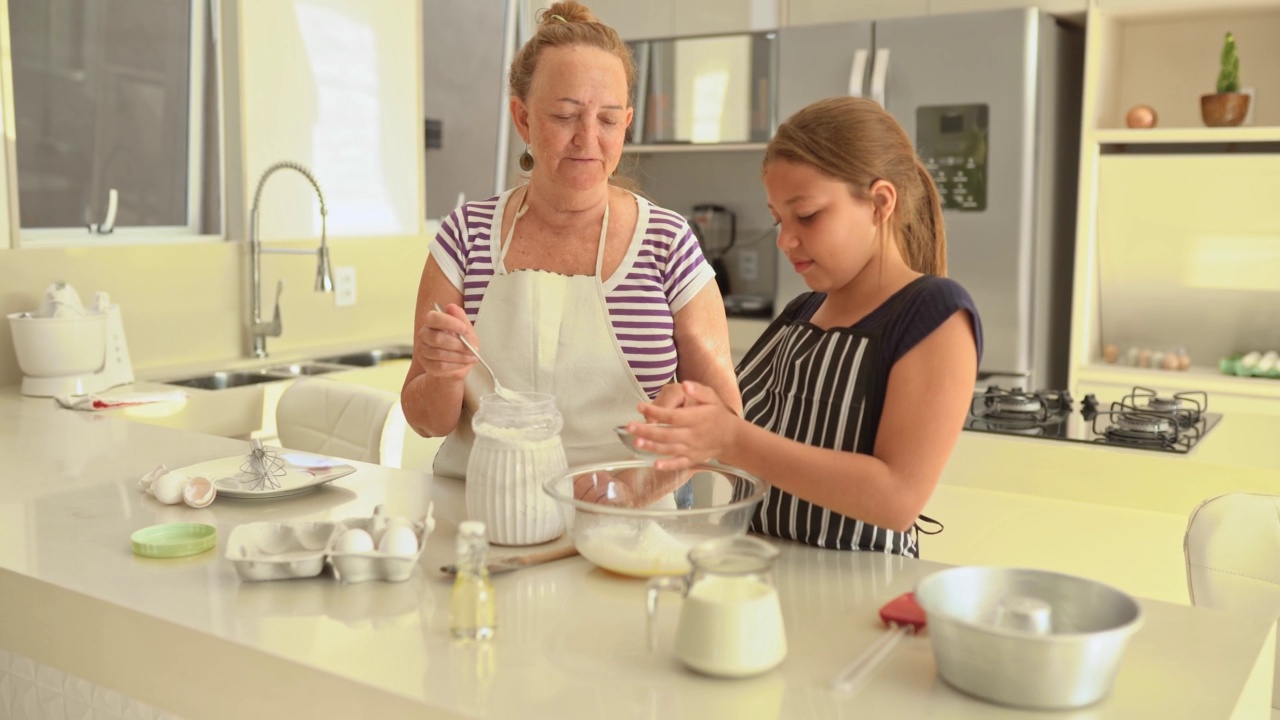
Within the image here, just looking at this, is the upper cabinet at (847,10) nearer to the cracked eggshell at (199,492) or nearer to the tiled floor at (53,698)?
the cracked eggshell at (199,492)

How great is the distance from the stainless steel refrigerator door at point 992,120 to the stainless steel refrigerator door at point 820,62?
0.06 meters

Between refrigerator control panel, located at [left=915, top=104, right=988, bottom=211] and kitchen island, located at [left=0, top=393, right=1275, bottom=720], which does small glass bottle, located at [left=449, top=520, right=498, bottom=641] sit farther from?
refrigerator control panel, located at [left=915, top=104, right=988, bottom=211]

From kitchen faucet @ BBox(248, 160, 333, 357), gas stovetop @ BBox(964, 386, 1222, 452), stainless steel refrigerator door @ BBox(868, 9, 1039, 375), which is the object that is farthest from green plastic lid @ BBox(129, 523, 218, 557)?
stainless steel refrigerator door @ BBox(868, 9, 1039, 375)

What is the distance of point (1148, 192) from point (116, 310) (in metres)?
2.79

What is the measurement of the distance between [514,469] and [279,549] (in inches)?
10.9

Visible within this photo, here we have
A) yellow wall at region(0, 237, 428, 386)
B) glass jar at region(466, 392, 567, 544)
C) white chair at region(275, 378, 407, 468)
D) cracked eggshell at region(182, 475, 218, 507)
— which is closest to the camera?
glass jar at region(466, 392, 567, 544)

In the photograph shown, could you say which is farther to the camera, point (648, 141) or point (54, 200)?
point (648, 141)

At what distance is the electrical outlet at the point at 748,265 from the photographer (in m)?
4.32

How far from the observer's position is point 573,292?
5.43 feet

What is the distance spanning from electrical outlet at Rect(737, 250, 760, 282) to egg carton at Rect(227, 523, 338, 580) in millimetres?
3142

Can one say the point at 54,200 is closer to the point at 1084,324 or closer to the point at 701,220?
the point at 701,220

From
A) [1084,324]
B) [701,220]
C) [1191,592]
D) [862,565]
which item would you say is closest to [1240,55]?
[1084,324]

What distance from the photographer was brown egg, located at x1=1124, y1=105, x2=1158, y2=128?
3311 mm

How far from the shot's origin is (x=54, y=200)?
3041 millimetres
